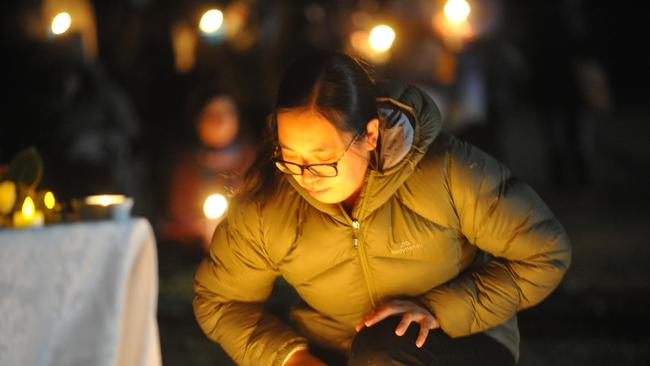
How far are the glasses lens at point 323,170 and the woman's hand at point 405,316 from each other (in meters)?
0.42

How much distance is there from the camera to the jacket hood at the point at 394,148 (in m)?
2.42

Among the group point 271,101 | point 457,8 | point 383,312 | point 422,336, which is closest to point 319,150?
point 383,312

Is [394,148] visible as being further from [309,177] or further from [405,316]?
[405,316]

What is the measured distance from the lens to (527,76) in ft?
25.1

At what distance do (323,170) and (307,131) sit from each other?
0.40 ft

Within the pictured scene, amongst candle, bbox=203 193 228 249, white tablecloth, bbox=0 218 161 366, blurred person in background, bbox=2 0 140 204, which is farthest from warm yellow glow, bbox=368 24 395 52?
white tablecloth, bbox=0 218 161 366

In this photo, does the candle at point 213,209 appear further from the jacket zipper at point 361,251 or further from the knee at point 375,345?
the knee at point 375,345

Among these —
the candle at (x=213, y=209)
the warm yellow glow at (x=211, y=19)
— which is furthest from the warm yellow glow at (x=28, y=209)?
the warm yellow glow at (x=211, y=19)

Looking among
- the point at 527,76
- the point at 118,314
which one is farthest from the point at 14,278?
the point at 527,76

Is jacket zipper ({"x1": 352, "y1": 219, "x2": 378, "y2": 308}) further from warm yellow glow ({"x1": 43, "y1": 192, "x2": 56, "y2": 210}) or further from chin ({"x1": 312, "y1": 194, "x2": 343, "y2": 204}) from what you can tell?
warm yellow glow ({"x1": 43, "y1": 192, "x2": 56, "y2": 210})

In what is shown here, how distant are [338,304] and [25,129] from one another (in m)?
3.88

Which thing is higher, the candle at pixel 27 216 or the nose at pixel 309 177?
the nose at pixel 309 177

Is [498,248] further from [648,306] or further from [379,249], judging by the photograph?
[648,306]

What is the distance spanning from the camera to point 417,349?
2379 millimetres
